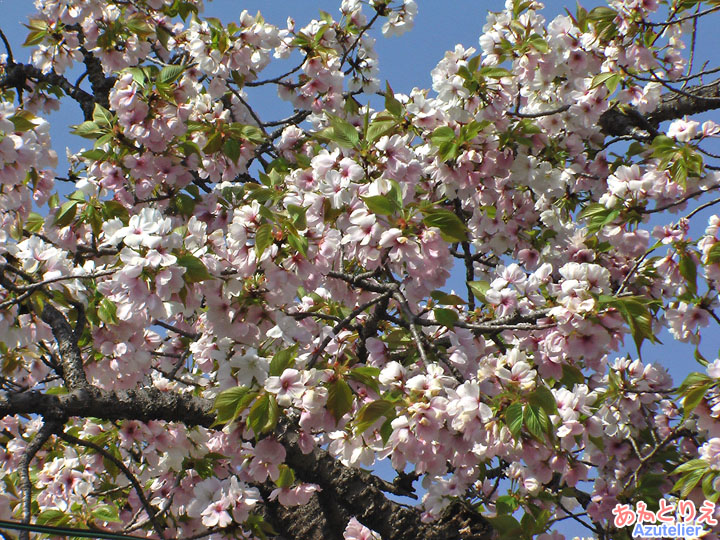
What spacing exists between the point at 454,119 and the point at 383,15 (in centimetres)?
200

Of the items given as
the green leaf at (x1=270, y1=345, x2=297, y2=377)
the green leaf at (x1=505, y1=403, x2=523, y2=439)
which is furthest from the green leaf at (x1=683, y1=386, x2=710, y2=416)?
the green leaf at (x1=270, y1=345, x2=297, y2=377)

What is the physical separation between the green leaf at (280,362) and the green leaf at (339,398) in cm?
16

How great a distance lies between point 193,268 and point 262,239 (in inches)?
9.7

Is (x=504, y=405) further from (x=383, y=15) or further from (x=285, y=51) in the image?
(x=383, y=15)

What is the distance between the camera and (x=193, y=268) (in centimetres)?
223

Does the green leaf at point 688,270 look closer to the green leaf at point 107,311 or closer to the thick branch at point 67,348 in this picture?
the green leaf at point 107,311

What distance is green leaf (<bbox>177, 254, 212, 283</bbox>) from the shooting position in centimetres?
223

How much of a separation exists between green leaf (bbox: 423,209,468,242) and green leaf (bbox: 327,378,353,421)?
58cm

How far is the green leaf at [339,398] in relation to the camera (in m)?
2.18

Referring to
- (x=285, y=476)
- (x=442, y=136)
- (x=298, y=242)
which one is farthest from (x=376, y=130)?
(x=285, y=476)

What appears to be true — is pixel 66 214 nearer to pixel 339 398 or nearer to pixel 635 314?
pixel 339 398

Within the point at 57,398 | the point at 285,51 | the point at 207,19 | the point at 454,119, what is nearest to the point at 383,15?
the point at 285,51

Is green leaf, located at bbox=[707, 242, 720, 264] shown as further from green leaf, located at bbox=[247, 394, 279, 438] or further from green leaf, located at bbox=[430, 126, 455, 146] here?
green leaf, located at bbox=[247, 394, 279, 438]

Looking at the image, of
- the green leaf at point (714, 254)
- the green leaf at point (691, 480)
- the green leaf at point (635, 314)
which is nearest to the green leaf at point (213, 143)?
the green leaf at point (635, 314)
